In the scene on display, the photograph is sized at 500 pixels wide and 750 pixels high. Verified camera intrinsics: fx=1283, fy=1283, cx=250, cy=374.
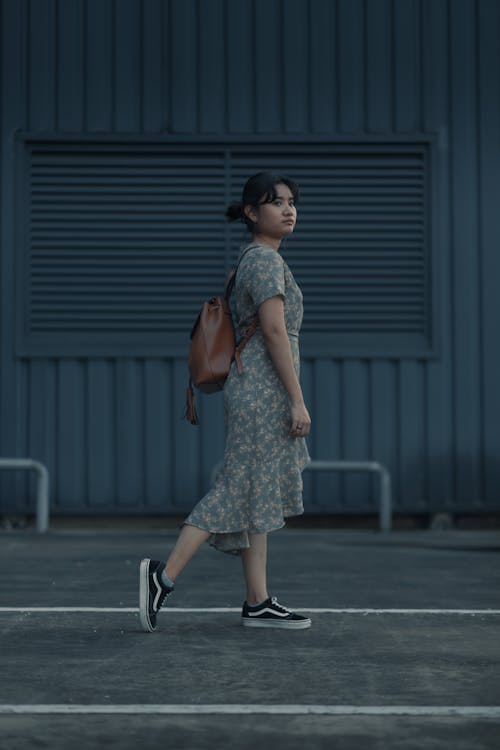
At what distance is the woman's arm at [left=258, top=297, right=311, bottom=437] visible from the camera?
481 centimetres

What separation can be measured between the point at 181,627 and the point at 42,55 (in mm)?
6355

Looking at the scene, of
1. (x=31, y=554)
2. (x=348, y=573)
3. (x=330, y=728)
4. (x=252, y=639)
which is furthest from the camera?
(x=31, y=554)

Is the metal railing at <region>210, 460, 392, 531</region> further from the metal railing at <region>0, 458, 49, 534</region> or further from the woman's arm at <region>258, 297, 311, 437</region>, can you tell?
the woman's arm at <region>258, 297, 311, 437</region>

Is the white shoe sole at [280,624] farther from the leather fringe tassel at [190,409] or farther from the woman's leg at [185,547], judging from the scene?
the leather fringe tassel at [190,409]

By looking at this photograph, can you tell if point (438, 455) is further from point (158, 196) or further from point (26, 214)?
point (26, 214)

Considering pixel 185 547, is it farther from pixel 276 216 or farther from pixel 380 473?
pixel 380 473

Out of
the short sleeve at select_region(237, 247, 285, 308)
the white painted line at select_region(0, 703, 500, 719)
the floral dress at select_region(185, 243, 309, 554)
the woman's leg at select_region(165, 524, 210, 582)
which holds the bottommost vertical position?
the white painted line at select_region(0, 703, 500, 719)

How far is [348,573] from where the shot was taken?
22.4 ft

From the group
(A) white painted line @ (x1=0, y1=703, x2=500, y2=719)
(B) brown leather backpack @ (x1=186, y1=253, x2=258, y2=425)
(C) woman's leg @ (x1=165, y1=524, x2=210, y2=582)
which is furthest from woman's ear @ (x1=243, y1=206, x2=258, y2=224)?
(A) white painted line @ (x1=0, y1=703, x2=500, y2=719)

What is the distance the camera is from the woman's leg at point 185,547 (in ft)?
15.8

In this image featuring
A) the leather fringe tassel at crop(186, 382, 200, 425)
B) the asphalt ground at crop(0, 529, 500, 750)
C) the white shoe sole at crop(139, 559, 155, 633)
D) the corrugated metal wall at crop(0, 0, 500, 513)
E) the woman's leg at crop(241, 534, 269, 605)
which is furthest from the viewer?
A: the corrugated metal wall at crop(0, 0, 500, 513)

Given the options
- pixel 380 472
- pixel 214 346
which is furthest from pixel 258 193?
pixel 380 472

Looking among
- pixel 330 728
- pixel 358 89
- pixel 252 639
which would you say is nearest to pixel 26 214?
pixel 358 89

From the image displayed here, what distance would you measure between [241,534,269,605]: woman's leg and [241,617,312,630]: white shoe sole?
0.25ft
